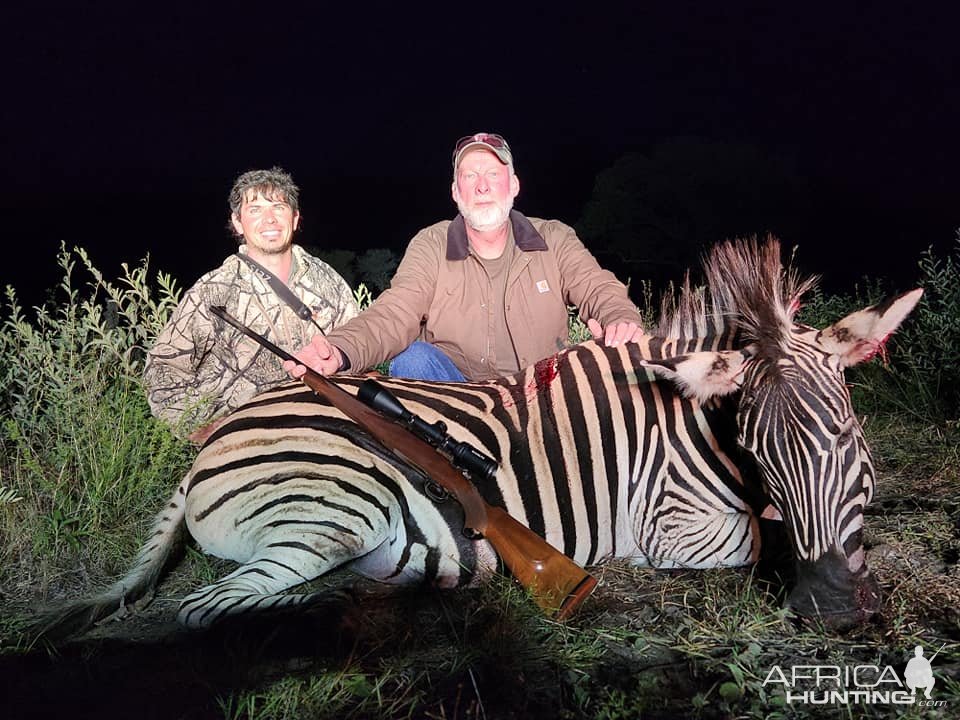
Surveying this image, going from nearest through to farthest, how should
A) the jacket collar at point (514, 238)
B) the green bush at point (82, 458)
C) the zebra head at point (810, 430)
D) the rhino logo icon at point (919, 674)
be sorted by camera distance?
the rhino logo icon at point (919, 674) → the zebra head at point (810, 430) → the green bush at point (82, 458) → the jacket collar at point (514, 238)

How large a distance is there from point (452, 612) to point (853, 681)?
1.10 m

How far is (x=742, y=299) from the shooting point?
7.84 ft

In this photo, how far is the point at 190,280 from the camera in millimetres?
7531

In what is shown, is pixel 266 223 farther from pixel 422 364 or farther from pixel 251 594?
pixel 251 594

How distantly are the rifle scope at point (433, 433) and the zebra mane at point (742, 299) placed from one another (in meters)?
0.84

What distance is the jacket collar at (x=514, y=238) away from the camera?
11.8 feet

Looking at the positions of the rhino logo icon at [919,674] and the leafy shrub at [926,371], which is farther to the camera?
the leafy shrub at [926,371]

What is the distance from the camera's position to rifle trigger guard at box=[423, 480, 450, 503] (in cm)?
245

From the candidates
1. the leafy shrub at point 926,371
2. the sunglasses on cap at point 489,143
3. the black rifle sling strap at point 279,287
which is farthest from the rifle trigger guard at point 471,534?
the leafy shrub at point 926,371

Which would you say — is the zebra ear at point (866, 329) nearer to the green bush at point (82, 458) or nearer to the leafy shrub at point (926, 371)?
the leafy shrub at point (926, 371)

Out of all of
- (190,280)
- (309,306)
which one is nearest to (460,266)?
(309,306)

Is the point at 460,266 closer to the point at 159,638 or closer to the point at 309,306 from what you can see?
the point at 309,306

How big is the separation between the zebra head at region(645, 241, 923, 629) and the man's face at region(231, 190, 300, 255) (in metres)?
2.22

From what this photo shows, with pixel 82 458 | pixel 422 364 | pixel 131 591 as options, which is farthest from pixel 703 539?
pixel 82 458
